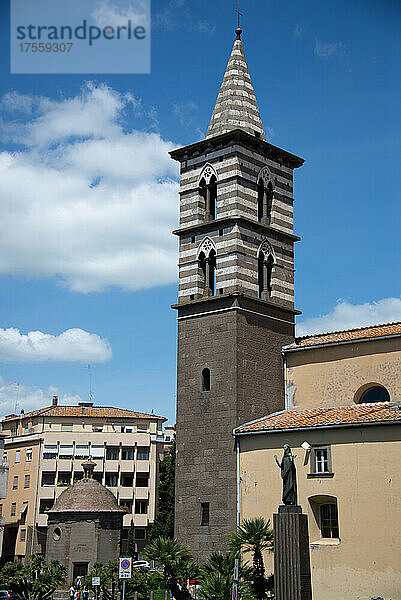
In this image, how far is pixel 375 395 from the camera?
29.8 meters

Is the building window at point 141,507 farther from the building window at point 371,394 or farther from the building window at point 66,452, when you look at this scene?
the building window at point 371,394

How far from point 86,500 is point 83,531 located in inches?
72.9

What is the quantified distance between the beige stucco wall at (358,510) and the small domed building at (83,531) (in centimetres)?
1955

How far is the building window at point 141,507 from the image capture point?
216ft

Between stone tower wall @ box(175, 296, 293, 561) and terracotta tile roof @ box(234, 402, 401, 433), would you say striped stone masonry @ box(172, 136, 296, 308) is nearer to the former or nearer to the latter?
stone tower wall @ box(175, 296, 293, 561)

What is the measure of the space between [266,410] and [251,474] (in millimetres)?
3489

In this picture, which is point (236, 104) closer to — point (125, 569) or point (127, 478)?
point (125, 569)

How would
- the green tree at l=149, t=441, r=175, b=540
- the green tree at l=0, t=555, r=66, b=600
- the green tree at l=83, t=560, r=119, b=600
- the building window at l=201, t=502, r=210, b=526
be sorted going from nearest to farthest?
1. the building window at l=201, t=502, r=210, b=526
2. the green tree at l=0, t=555, r=66, b=600
3. the green tree at l=83, t=560, r=119, b=600
4. the green tree at l=149, t=441, r=175, b=540

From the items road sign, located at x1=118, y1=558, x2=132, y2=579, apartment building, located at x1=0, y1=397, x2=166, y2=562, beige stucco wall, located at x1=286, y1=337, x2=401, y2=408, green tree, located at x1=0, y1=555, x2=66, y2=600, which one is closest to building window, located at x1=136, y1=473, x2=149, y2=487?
apartment building, located at x1=0, y1=397, x2=166, y2=562

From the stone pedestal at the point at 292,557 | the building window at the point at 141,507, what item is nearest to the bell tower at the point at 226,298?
the stone pedestal at the point at 292,557

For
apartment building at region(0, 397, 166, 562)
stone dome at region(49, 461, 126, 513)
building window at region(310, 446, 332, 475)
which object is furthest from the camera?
apartment building at region(0, 397, 166, 562)

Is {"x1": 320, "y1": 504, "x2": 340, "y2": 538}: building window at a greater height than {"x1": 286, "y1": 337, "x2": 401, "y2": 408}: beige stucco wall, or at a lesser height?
lesser

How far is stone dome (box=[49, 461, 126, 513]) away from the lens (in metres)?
45.0

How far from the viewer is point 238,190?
32.7m
